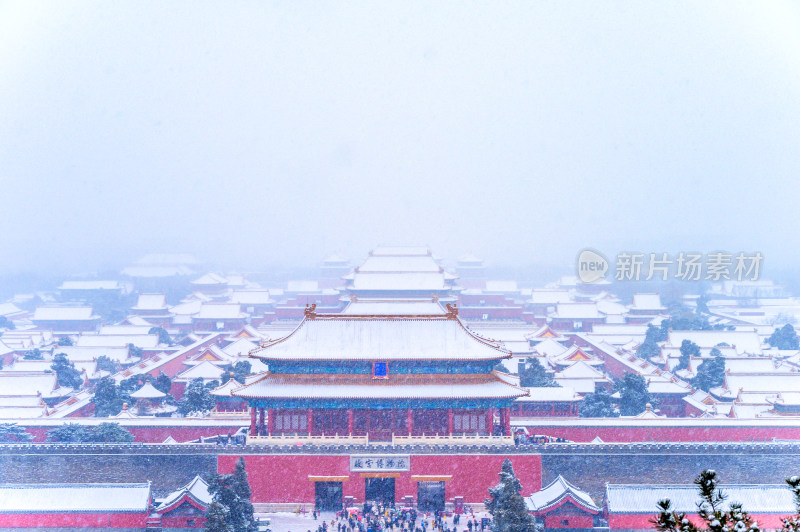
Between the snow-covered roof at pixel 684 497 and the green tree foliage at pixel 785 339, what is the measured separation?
74.9ft

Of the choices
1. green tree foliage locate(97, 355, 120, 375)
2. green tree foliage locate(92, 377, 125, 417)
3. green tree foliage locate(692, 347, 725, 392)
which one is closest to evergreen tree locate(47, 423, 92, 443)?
green tree foliage locate(92, 377, 125, 417)

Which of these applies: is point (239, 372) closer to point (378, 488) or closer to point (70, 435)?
point (70, 435)

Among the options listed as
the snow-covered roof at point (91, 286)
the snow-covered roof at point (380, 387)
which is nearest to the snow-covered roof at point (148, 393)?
the snow-covered roof at point (380, 387)

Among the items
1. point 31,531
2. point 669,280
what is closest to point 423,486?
point 31,531

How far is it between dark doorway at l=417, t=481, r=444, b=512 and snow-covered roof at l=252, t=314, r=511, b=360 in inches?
135

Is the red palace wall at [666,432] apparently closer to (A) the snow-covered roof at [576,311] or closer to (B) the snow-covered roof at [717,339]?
(B) the snow-covered roof at [717,339]

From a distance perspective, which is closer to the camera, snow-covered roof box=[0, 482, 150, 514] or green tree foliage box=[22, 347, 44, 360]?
snow-covered roof box=[0, 482, 150, 514]

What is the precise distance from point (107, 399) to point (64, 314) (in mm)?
25645

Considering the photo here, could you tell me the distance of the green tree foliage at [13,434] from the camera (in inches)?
891

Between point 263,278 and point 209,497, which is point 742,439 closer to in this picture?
point 209,497

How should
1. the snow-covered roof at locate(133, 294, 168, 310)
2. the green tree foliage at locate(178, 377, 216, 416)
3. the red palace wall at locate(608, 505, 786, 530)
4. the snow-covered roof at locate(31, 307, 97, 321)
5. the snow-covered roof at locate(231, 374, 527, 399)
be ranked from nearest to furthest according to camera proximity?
1. the red palace wall at locate(608, 505, 786, 530)
2. the snow-covered roof at locate(231, 374, 527, 399)
3. the green tree foliage at locate(178, 377, 216, 416)
4. the snow-covered roof at locate(31, 307, 97, 321)
5. the snow-covered roof at locate(133, 294, 168, 310)

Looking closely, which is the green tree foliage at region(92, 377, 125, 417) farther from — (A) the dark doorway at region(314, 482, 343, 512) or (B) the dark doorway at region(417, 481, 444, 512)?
(B) the dark doorway at region(417, 481, 444, 512)

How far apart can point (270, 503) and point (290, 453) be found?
4.66ft

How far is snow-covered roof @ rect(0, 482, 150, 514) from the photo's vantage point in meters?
17.7
